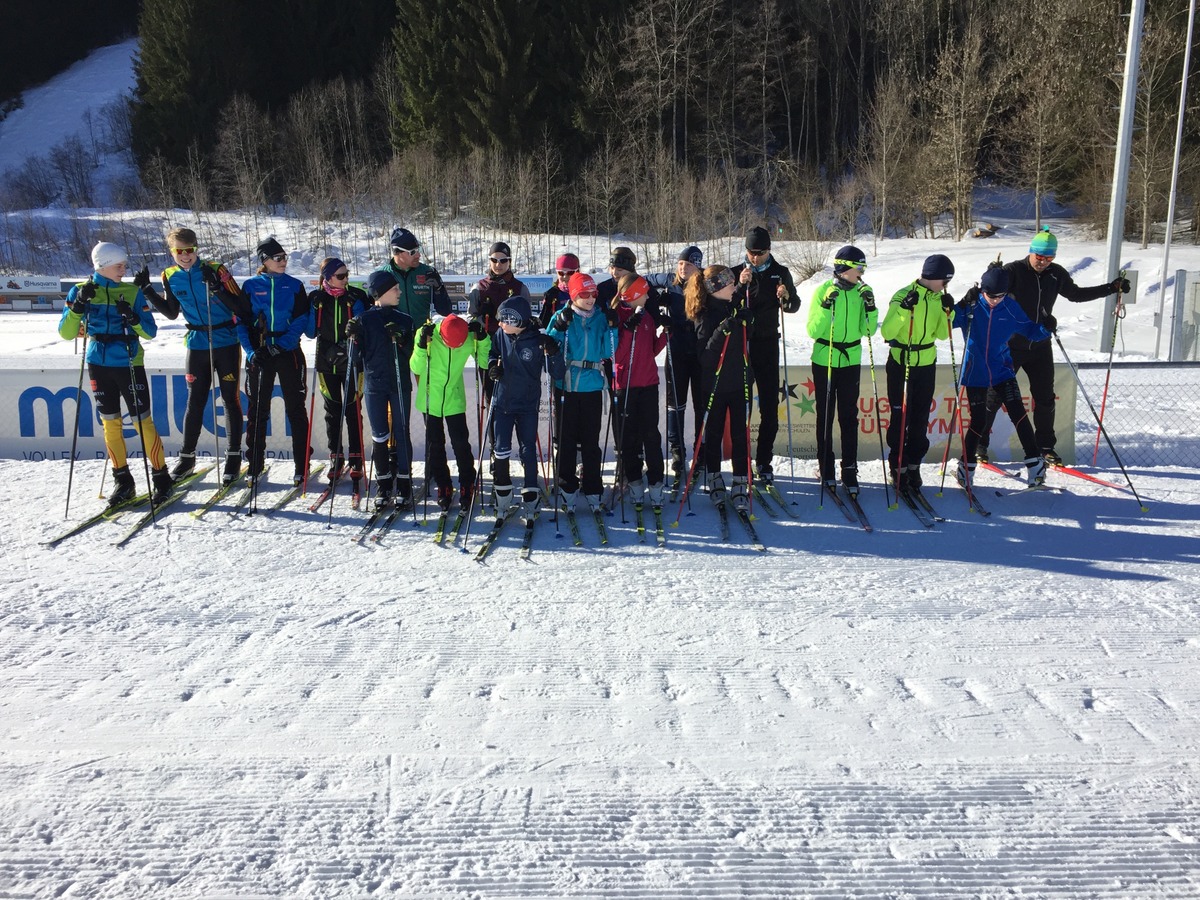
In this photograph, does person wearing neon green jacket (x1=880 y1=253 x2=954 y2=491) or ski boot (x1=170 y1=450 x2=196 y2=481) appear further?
ski boot (x1=170 y1=450 x2=196 y2=481)

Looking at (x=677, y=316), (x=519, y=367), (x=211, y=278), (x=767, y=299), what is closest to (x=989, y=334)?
(x=767, y=299)

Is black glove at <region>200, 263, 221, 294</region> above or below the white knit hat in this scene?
below

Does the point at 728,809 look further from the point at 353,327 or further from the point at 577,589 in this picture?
the point at 353,327

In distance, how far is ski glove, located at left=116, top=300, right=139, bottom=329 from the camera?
21.1ft

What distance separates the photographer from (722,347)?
20.9ft

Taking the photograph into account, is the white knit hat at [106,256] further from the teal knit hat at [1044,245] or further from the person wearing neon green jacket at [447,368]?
the teal knit hat at [1044,245]

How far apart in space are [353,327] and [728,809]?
14.4 feet

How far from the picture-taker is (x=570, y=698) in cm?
401

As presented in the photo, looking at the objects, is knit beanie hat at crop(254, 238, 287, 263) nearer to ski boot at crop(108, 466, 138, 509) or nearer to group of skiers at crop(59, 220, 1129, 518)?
group of skiers at crop(59, 220, 1129, 518)

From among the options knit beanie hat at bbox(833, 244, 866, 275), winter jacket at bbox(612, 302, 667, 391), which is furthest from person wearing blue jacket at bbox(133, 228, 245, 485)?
knit beanie hat at bbox(833, 244, 866, 275)

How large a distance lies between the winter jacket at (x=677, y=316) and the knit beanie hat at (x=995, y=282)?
232 centimetres

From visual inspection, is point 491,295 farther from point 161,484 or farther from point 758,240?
point 161,484

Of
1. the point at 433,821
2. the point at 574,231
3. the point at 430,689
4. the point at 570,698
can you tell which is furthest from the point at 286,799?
the point at 574,231

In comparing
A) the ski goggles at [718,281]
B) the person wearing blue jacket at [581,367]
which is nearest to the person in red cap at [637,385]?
the person wearing blue jacket at [581,367]
